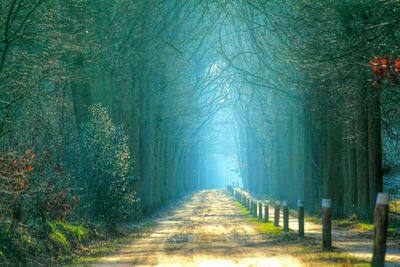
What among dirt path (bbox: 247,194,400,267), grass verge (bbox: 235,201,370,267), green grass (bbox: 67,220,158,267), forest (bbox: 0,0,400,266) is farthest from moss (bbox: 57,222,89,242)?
dirt path (bbox: 247,194,400,267)

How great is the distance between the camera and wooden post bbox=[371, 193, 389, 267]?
40.2ft

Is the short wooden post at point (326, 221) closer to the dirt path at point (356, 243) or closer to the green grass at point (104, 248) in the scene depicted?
the dirt path at point (356, 243)

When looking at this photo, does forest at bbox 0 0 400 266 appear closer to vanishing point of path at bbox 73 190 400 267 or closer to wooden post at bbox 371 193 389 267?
vanishing point of path at bbox 73 190 400 267

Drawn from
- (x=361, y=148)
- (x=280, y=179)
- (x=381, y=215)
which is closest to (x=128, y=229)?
(x=361, y=148)

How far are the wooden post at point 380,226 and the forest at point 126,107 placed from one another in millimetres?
2283

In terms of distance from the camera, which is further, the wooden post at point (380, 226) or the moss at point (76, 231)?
the moss at point (76, 231)

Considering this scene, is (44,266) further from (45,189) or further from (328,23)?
(328,23)

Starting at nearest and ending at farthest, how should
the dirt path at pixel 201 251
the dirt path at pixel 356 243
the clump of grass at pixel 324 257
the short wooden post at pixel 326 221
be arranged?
the clump of grass at pixel 324 257, the dirt path at pixel 356 243, the dirt path at pixel 201 251, the short wooden post at pixel 326 221

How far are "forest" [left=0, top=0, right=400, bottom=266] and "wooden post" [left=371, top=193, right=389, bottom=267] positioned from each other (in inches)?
89.9

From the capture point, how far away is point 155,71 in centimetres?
4406

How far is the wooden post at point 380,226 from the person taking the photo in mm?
12242

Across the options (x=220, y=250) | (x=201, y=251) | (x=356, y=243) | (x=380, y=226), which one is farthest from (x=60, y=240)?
(x=380, y=226)

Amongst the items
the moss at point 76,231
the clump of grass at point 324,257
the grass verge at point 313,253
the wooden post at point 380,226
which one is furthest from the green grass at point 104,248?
the wooden post at point 380,226

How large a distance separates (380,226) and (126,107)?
1005 inches
